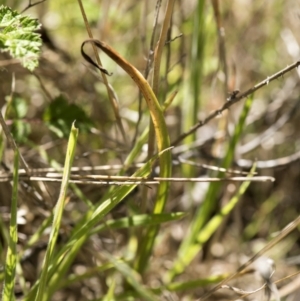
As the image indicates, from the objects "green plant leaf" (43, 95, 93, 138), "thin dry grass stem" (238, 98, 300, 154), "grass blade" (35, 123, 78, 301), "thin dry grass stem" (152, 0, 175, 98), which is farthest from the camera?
"thin dry grass stem" (238, 98, 300, 154)

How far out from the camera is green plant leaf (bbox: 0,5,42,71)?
83cm

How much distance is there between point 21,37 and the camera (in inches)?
33.5

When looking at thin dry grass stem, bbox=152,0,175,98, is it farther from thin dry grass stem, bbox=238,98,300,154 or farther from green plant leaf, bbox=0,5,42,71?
thin dry grass stem, bbox=238,98,300,154

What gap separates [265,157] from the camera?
68.3 inches

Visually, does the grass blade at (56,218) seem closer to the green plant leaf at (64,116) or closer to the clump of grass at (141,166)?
→ the clump of grass at (141,166)

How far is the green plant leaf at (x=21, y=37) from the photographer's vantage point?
831 millimetres

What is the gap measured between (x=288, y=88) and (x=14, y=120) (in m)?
0.98

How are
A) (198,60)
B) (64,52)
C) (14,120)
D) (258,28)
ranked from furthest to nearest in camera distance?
1. (258,28)
2. (64,52)
3. (198,60)
4. (14,120)

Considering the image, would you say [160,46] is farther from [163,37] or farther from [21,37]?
[21,37]

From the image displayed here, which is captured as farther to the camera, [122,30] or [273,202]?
[122,30]

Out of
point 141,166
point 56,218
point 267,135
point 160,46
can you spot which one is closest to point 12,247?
point 56,218

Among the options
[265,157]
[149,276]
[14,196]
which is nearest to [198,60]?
[265,157]

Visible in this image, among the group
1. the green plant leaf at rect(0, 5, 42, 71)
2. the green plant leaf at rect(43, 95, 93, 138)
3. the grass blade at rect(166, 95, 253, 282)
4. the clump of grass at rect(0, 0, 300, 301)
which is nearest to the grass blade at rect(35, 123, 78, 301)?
the clump of grass at rect(0, 0, 300, 301)

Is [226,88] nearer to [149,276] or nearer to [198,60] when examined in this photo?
[198,60]
